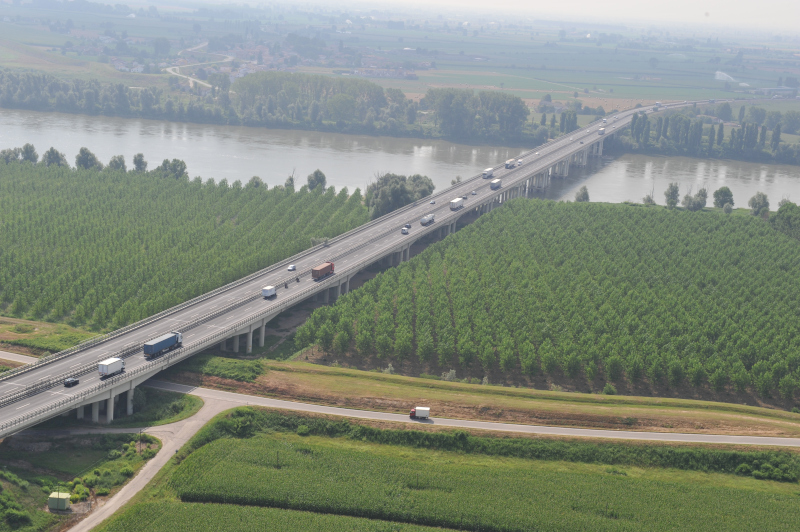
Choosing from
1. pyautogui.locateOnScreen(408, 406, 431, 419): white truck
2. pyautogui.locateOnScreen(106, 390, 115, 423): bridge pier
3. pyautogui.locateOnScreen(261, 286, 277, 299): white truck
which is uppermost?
pyautogui.locateOnScreen(261, 286, 277, 299): white truck

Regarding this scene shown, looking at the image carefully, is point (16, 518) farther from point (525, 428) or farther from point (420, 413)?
point (525, 428)

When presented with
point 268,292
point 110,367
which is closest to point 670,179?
point 268,292

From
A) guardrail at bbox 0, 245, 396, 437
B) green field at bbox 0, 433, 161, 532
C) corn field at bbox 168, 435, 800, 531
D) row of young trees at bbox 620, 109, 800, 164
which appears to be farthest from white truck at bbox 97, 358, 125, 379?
row of young trees at bbox 620, 109, 800, 164

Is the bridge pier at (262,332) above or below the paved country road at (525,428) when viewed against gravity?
above

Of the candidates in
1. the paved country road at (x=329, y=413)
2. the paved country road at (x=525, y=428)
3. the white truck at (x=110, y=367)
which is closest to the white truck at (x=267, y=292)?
the paved country road at (x=329, y=413)

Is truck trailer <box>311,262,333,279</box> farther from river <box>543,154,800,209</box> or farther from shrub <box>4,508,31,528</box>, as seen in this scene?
river <box>543,154,800,209</box>

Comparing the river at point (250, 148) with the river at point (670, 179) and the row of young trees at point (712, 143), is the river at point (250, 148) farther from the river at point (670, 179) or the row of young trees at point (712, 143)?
the row of young trees at point (712, 143)
